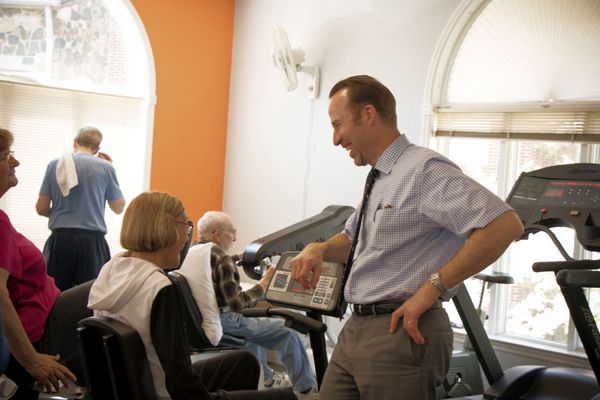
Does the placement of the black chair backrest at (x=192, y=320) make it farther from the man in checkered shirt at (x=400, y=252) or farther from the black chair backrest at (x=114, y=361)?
the man in checkered shirt at (x=400, y=252)

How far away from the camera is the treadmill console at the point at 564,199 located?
296 cm

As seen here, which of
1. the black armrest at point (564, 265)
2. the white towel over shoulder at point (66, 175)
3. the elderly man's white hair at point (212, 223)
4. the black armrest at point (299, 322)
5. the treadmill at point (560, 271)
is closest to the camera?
the black armrest at point (299, 322)

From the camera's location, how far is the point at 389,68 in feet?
16.4

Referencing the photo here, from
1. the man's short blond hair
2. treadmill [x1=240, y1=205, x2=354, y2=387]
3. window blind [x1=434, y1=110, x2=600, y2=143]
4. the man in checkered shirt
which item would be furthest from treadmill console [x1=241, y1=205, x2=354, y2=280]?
the man's short blond hair

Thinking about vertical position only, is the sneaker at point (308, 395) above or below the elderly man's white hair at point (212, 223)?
below

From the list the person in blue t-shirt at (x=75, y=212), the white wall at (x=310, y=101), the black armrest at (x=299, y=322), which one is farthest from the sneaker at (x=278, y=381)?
the black armrest at (x=299, y=322)

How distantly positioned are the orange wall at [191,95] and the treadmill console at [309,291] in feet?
12.8

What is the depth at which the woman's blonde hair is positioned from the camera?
2.18 meters

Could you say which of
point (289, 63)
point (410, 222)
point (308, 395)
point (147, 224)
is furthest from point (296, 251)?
point (289, 63)

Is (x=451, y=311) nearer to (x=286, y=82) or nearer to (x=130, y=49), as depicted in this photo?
(x=286, y=82)

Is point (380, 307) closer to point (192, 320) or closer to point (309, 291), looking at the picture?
point (309, 291)

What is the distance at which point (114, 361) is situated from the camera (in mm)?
1975

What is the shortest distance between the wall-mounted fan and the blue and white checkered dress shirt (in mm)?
3554

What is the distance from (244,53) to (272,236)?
3048 mm
